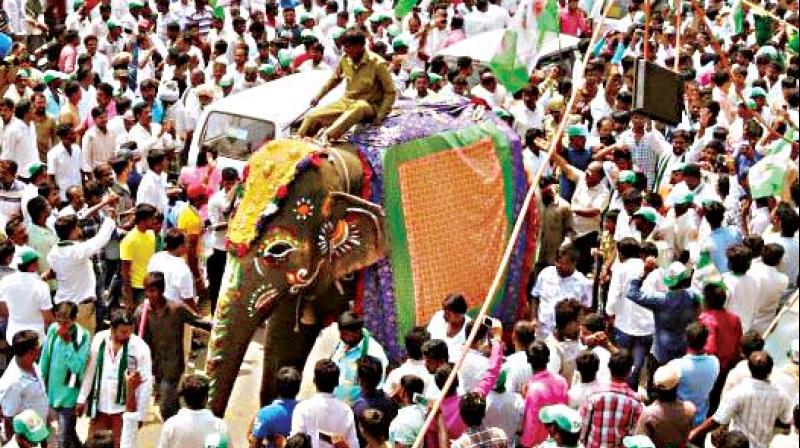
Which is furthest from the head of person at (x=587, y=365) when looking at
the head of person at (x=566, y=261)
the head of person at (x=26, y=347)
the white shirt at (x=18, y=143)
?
the white shirt at (x=18, y=143)

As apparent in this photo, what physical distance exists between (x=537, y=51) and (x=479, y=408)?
3.20 m

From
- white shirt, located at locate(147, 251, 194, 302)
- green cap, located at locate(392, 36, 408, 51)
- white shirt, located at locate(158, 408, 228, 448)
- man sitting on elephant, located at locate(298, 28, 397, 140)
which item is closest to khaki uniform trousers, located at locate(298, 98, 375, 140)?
man sitting on elephant, located at locate(298, 28, 397, 140)

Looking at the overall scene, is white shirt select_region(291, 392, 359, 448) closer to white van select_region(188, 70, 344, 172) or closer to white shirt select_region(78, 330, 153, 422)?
white shirt select_region(78, 330, 153, 422)

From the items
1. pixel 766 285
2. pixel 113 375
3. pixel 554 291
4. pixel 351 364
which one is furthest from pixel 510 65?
pixel 113 375

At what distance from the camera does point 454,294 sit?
10000 millimetres

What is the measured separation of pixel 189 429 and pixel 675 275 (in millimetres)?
3306

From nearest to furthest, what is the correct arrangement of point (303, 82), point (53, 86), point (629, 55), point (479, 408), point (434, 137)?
point (479, 408), point (434, 137), point (303, 82), point (53, 86), point (629, 55)

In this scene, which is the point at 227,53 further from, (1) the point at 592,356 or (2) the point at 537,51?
(1) the point at 592,356

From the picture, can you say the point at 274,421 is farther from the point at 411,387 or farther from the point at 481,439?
the point at 481,439

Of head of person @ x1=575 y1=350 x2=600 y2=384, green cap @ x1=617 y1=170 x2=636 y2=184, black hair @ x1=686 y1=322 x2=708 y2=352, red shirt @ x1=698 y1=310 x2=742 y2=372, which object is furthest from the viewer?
green cap @ x1=617 y1=170 x2=636 y2=184

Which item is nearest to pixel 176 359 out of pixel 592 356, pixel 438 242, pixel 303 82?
pixel 438 242

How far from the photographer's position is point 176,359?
10.2 meters

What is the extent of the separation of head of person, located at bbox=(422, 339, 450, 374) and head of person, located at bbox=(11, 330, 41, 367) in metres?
2.09

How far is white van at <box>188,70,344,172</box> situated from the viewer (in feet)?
45.3
